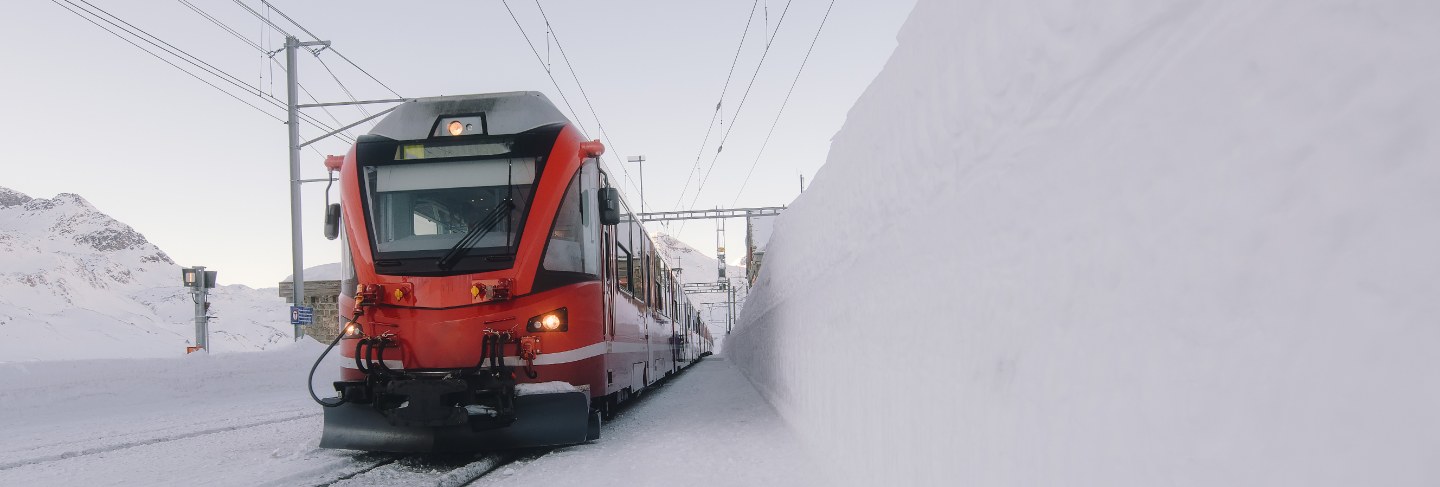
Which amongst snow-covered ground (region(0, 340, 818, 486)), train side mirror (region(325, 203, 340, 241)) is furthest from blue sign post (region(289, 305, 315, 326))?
train side mirror (region(325, 203, 340, 241))

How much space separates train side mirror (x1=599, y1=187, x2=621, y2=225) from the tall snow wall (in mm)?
4665

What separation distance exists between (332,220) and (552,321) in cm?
231

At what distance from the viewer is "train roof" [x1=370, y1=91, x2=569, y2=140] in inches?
278

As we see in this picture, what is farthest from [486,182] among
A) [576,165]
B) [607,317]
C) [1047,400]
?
[1047,400]

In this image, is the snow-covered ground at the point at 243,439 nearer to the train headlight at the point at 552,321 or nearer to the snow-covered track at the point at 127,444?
the snow-covered track at the point at 127,444

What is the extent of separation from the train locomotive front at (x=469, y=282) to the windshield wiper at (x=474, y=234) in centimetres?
1

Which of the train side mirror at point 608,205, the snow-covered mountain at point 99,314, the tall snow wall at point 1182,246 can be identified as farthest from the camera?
the snow-covered mountain at point 99,314

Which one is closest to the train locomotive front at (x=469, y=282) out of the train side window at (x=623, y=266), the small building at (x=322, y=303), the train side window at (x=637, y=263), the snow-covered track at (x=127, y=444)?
the train side window at (x=623, y=266)

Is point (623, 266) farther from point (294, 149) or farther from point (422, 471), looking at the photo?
point (294, 149)

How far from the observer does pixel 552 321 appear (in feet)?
21.5

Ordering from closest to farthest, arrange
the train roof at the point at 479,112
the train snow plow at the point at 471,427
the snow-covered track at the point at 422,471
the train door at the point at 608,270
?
the snow-covered track at the point at 422,471, the train snow plow at the point at 471,427, the train roof at the point at 479,112, the train door at the point at 608,270

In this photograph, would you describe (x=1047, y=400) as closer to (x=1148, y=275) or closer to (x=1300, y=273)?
(x=1148, y=275)

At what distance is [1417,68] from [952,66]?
1910mm

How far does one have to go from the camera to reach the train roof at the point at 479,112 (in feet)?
23.2
